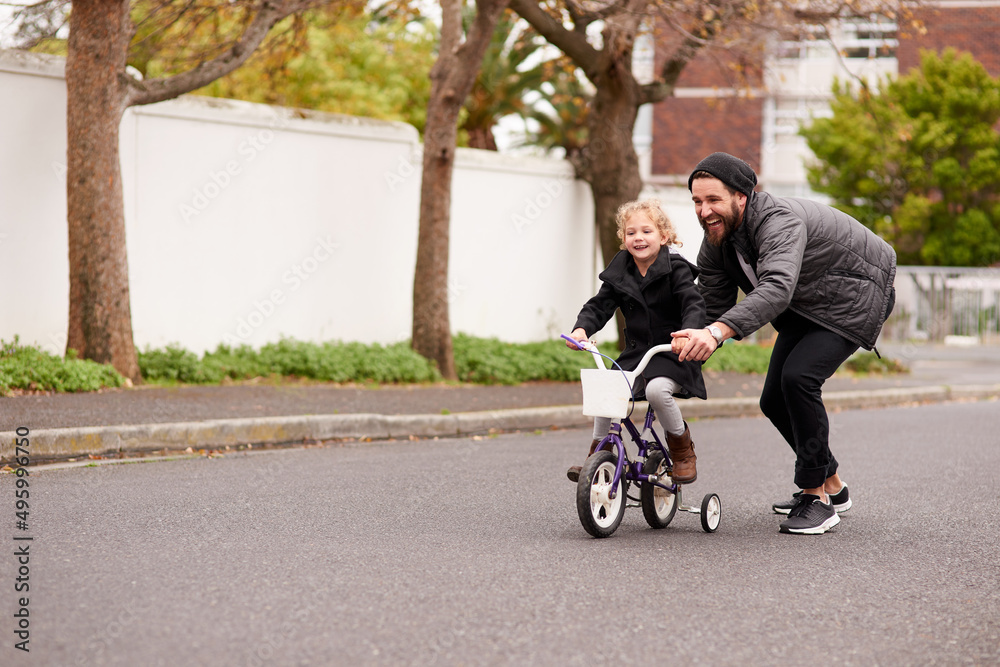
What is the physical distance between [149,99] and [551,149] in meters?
21.5

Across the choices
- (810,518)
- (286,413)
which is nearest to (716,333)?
(810,518)

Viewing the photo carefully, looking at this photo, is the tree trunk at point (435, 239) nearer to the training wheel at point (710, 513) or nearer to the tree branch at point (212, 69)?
the tree branch at point (212, 69)

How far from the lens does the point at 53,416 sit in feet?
24.8

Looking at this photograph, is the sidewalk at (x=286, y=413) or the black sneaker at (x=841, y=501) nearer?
the black sneaker at (x=841, y=501)

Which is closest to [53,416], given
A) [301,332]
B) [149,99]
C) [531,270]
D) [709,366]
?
[149,99]

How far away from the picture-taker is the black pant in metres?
5.16

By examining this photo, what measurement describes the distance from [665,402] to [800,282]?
922 millimetres

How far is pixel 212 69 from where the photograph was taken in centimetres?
1054

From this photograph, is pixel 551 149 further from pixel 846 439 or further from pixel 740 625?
pixel 740 625

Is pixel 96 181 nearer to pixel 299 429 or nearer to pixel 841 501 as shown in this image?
pixel 299 429

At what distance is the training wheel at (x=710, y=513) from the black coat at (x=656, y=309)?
544 mm

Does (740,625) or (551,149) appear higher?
(551,149)

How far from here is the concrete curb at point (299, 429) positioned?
7.04 metres

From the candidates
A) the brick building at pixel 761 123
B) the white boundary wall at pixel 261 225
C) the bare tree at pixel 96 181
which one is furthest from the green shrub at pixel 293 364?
the brick building at pixel 761 123
